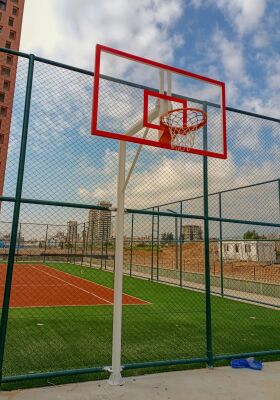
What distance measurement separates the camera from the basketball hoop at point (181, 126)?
4.35 metres

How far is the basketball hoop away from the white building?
27.0ft

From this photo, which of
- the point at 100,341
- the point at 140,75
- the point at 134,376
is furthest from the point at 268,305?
the point at 140,75

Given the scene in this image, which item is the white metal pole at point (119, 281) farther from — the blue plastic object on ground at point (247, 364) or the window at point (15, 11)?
the window at point (15, 11)

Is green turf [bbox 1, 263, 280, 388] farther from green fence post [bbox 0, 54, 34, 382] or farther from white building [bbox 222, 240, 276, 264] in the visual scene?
white building [bbox 222, 240, 276, 264]

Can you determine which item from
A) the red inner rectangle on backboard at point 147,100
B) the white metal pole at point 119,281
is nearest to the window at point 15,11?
the red inner rectangle on backboard at point 147,100

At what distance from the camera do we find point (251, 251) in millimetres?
12352

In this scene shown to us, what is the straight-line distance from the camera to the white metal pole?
12.7ft

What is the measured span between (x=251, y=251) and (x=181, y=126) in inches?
355

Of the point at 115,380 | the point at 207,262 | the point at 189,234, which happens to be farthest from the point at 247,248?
the point at 115,380

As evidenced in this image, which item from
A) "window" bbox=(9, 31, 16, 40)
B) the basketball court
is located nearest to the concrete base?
the basketball court

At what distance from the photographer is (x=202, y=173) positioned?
204 inches

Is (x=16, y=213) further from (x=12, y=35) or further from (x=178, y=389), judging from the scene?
(x=12, y=35)

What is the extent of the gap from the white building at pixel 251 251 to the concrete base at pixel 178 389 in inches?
319

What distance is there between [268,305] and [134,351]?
6134mm
